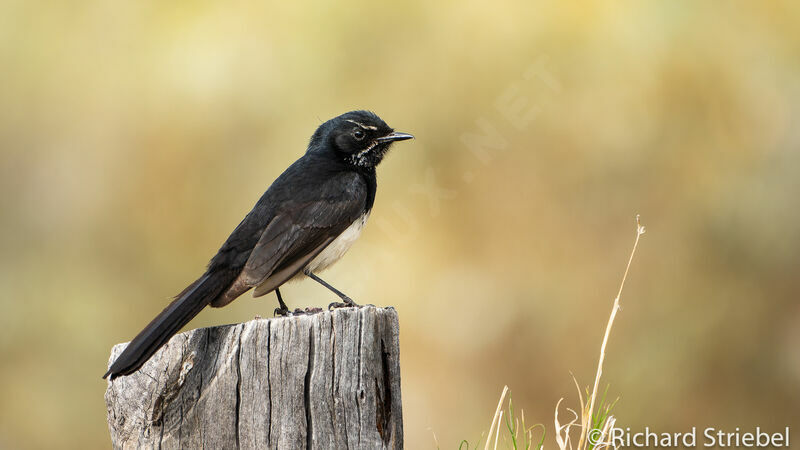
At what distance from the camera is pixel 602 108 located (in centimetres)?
875

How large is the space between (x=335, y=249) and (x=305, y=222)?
1.03 ft

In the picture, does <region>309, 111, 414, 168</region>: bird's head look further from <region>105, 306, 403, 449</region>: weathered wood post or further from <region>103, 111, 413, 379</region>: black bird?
<region>105, 306, 403, 449</region>: weathered wood post

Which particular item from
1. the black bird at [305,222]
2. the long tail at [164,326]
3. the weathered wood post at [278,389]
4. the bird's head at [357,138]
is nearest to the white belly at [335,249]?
the black bird at [305,222]

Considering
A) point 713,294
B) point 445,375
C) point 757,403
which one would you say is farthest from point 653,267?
point 445,375

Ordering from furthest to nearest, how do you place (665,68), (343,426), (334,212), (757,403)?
(665,68) < (757,403) < (334,212) < (343,426)

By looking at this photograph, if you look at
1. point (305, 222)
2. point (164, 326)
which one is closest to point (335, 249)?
point (305, 222)

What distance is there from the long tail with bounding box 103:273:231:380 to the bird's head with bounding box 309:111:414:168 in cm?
171

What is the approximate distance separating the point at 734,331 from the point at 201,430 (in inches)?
263

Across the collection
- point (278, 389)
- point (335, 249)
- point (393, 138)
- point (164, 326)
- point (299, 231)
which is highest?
point (393, 138)

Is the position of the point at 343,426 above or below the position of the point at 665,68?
below

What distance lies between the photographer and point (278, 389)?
2916 mm

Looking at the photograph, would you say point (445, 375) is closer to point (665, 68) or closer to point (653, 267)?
point (653, 267)

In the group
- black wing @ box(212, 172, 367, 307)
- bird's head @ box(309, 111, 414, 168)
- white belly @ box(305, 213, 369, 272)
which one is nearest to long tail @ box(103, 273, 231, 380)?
black wing @ box(212, 172, 367, 307)

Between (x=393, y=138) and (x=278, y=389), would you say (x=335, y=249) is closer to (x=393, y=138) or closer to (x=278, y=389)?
(x=393, y=138)
